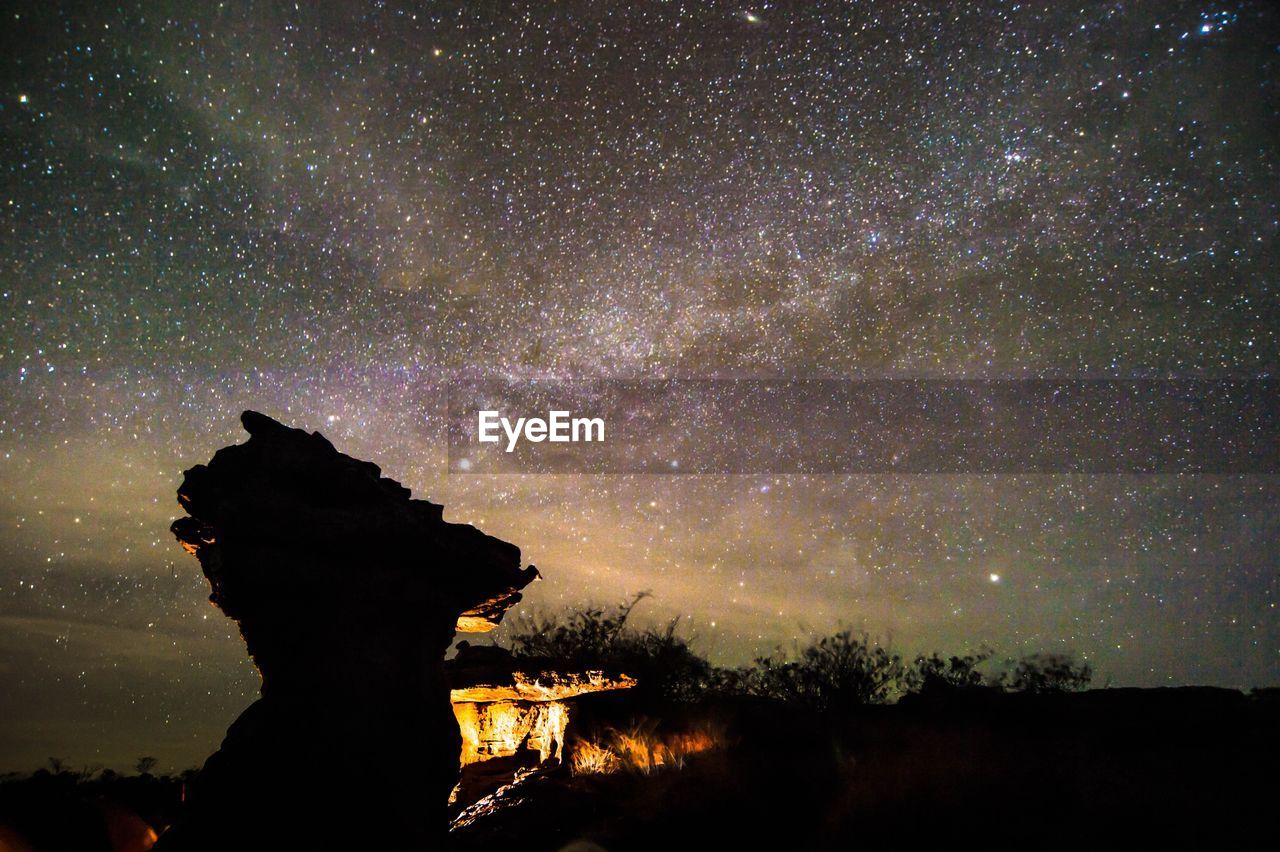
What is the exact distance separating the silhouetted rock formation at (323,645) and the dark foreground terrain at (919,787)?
812 mm

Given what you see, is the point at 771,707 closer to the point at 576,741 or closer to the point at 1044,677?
the point at 576,741

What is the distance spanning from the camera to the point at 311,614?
27.1 feet

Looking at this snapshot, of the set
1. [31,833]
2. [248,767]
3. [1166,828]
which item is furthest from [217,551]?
[1166,828]

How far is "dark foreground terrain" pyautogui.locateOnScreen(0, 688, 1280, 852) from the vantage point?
7.16 metres


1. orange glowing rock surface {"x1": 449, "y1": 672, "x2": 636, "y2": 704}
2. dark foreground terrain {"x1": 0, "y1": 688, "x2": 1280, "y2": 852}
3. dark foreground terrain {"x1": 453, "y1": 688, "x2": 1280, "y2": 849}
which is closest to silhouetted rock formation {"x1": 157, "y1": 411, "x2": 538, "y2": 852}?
dark foreground terrain {"x1": 0, "y1": 688, "x2": 1280, "y2": 852}

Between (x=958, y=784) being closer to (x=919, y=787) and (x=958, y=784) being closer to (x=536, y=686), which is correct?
(x=919, y=787)

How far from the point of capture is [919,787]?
808 centimetres

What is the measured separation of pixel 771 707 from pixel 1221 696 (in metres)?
8.42

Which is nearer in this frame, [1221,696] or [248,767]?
[248,767]

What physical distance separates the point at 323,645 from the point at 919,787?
25.2 ft

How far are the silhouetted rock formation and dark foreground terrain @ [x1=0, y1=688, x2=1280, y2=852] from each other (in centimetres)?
81

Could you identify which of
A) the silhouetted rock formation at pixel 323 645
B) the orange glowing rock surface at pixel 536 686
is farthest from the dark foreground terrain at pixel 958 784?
the silhouetted rock formation at pixel 323 645

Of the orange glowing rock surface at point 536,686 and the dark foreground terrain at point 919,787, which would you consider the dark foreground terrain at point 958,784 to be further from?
the orange glowing rock surface at point 536,686

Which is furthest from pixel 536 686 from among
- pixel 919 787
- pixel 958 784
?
pixel 958 784
